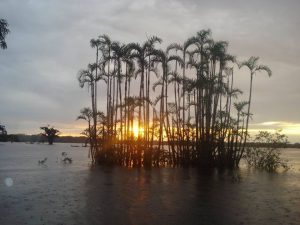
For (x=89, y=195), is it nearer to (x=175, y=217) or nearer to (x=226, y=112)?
(x=175, y=217)

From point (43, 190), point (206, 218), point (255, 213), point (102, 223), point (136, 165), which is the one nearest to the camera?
point (102, 223)

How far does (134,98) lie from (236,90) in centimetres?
791

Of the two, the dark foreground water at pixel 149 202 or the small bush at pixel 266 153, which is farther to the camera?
the small bush at pixel 266 153

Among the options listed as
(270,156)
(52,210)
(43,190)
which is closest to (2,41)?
(52,210)

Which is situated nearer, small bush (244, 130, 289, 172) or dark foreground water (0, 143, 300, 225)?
dark foreground water (0, 143, 300, 225)

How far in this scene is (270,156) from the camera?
109 feet

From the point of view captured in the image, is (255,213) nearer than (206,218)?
No

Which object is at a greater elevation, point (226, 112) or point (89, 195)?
point (226, 112)

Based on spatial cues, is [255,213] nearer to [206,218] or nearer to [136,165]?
[206,218]

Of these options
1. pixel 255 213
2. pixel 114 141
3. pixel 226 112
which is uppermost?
pixel 226 112

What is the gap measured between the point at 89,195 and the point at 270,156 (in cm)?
2034

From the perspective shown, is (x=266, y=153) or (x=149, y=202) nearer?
(x=149, y=202)

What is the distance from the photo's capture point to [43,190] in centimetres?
1808

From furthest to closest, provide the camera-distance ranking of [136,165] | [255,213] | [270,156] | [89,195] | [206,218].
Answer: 1. [270,156]
2. [136,165]
3. [89,195]
4. [255,213]
5. [206,218]
